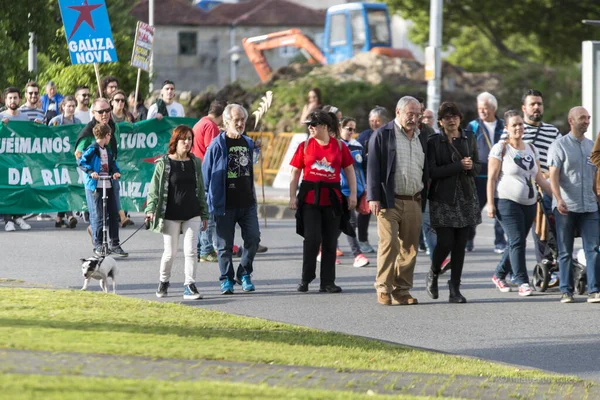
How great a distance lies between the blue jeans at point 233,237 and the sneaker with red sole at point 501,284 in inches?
96.9

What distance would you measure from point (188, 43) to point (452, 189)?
81.5 m

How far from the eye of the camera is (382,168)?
36.9 feet

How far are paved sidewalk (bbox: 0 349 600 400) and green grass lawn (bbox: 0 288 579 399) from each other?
0.67 ft

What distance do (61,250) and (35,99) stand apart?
396 centimetres

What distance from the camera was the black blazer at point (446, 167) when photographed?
11.4m

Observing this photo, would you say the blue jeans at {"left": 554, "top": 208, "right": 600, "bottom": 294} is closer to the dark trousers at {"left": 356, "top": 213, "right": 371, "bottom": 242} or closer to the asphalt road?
the asphalt road

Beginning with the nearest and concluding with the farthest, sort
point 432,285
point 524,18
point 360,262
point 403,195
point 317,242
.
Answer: point 403,195 → point 432,285 → point 317,242 → point 360,262 → point 524,18

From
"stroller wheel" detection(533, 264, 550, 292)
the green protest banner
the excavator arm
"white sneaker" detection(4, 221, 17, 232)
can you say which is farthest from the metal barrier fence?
the excavator arm

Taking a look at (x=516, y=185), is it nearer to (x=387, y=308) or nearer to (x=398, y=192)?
(x=398, y=192)

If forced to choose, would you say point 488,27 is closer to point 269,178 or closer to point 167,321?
point 269,178

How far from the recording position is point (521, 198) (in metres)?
11.9

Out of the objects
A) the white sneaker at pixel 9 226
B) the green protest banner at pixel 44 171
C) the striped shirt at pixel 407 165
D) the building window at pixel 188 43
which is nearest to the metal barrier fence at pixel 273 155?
→ the green protest banner at pixel 44 171

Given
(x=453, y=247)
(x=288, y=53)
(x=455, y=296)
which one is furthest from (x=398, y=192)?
(x=288, y=53)

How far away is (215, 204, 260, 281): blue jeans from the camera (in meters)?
11.9
